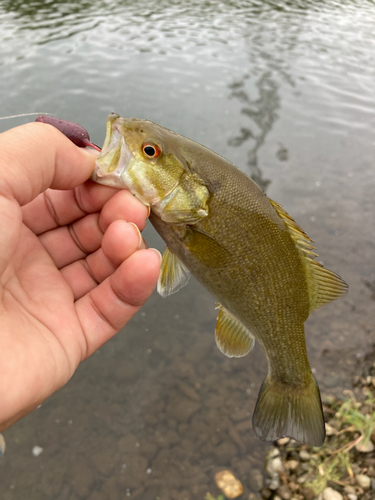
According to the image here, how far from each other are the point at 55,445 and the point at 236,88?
8.85 m

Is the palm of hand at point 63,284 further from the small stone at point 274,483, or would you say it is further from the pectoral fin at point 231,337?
the small stone at point 274,483

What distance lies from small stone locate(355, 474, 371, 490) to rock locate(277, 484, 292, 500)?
0.61 m

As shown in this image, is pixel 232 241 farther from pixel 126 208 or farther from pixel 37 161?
pixel 37 161

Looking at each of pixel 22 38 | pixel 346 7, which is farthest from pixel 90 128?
pixel 346 7

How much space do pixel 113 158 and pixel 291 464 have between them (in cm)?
319

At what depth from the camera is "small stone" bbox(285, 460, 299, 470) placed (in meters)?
3.40

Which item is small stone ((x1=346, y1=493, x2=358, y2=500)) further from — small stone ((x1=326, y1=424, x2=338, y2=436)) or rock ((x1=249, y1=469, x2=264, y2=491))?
rock ((x1=249, y1=469, x2=264, y2=491))

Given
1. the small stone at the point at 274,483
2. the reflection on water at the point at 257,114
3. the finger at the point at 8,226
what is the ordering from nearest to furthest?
the finger at the point at 8,226 < the small stone at the point at 274,483 < the reflection on water at the point at 257,114

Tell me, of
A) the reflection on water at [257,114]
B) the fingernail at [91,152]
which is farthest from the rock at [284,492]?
the reflection on water at [257,114]

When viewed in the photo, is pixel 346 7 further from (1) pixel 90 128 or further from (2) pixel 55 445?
(2) pixel 55 445

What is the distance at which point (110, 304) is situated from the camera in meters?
2.29

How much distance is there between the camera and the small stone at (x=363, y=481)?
10.4ft

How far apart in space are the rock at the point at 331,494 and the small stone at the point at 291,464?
0.31 meters

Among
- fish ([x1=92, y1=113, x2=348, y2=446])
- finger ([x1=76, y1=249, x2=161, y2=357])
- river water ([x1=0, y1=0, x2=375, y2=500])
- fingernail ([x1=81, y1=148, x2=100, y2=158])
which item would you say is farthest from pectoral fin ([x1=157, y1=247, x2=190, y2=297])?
river water ([x1=0, y1=0, x2=375, y2=500])
